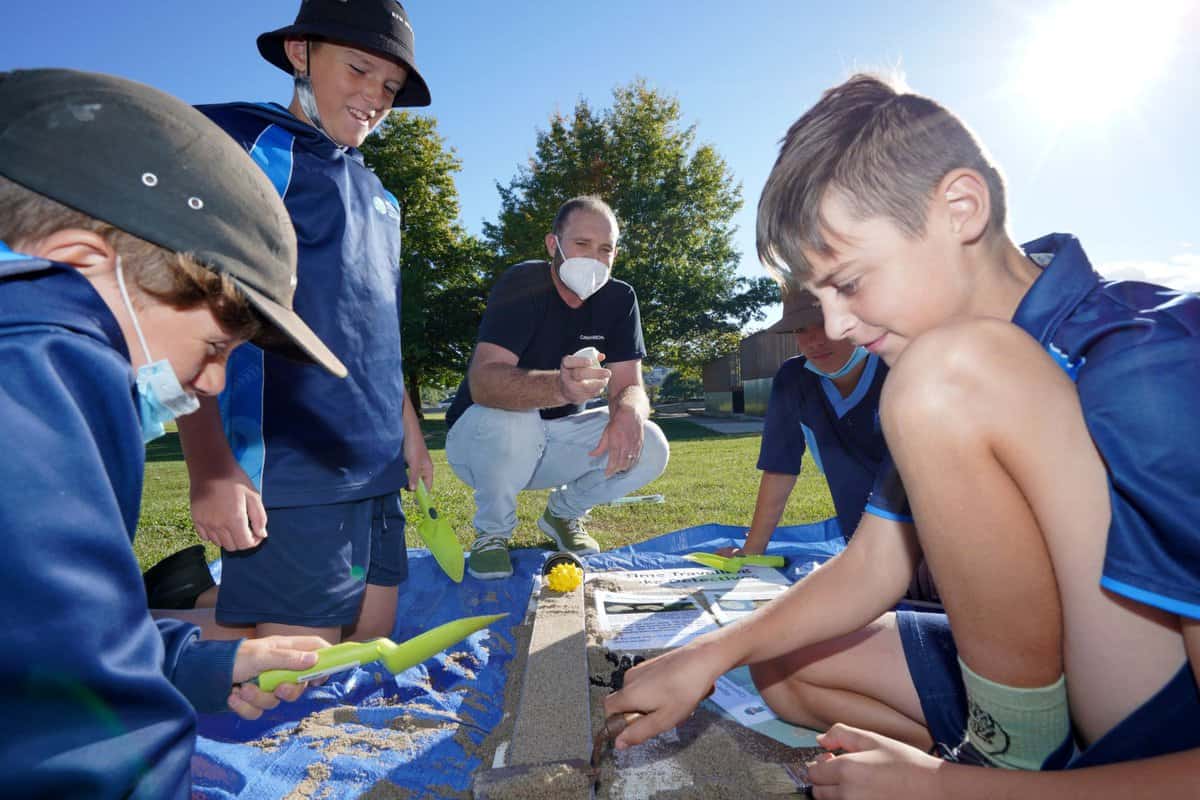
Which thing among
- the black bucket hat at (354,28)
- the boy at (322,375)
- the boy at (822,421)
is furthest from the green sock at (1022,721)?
the black bucket hat at (354,28)

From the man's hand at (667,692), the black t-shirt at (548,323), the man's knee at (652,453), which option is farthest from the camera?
the man's knee at (652,453)

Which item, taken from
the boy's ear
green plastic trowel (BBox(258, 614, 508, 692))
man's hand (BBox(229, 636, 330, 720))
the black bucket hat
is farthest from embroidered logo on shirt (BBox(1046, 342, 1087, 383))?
the black bucket hat

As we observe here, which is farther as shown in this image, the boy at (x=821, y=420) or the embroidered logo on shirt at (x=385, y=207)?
the boy at (x=821, y=420)

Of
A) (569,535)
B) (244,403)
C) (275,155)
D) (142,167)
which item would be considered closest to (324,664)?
(142,167)

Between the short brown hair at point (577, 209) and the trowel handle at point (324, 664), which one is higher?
the short brown hair at point (577, 209)

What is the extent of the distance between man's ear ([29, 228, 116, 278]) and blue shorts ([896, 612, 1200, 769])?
184 cm

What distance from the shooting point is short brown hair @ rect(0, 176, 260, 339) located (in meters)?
1.06

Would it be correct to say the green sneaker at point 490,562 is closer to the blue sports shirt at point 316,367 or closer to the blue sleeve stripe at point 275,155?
the blue sports shirt at point 316,367

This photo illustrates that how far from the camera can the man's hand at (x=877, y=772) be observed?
1.22m

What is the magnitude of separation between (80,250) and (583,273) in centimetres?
289

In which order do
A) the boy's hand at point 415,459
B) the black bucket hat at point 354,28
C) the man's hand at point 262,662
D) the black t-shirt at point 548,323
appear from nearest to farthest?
the man's hand at point 262,662 → the black bucket hat at point 354,28 → the boy's hand at point 415,459 → the black t-shirt at point 548,323

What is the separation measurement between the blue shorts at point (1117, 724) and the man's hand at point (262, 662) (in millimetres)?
1361

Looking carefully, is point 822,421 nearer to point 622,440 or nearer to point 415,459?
point 622,440

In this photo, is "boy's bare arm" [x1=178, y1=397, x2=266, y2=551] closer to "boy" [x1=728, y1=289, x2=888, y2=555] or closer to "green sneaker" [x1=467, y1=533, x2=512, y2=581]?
"green sneaker" [x1=467, y1=533, x2=512, y2=581]
